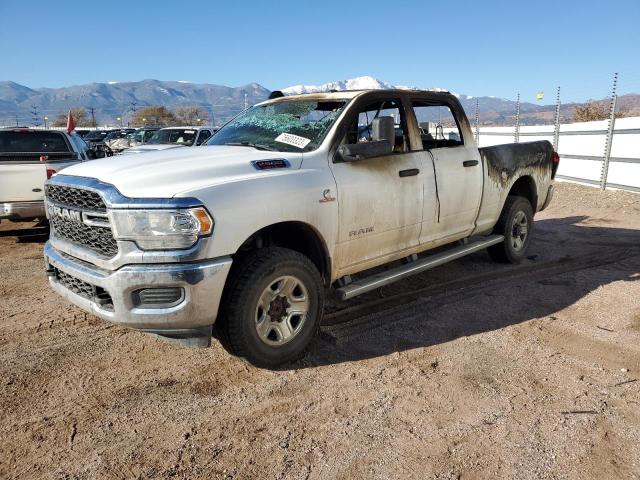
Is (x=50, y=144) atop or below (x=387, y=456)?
atop

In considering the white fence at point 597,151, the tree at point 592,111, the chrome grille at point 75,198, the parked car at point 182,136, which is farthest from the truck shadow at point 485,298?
the tree at point 592,111

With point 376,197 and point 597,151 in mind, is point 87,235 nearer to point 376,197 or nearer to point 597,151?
point 376,197

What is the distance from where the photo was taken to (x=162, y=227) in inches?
116

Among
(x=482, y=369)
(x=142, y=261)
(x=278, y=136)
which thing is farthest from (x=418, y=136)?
(x=142, y=261)

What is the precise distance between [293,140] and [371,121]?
27.9 inches

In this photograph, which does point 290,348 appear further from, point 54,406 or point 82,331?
point 82,331

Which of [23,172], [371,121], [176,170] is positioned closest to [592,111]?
[371,121]

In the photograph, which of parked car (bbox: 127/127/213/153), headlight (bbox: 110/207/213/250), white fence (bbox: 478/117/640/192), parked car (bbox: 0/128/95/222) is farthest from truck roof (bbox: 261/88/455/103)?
white fence (bbox: 478/117/640/192)

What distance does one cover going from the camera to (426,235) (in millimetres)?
4660

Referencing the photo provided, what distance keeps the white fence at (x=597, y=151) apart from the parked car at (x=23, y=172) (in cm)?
1221

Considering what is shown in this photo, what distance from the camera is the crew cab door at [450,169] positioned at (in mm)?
4703

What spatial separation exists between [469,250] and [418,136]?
1.47m

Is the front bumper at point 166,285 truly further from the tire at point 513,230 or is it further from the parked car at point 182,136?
the parked car at point 182,136

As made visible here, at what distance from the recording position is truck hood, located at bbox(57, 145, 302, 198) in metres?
3.05
